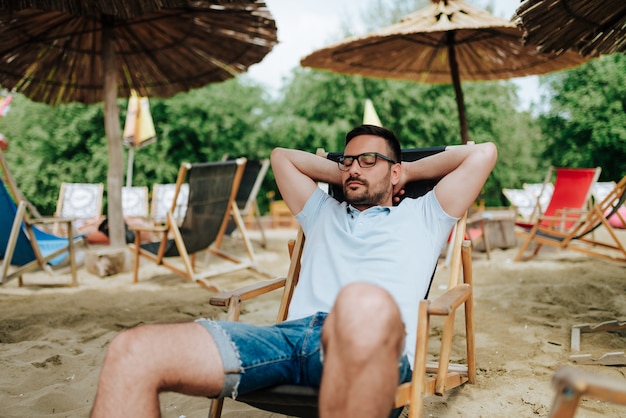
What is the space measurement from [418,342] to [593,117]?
543 inches

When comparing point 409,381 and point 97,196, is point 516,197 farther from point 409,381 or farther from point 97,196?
point 409,381

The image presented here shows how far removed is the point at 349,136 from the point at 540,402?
55.0 inches

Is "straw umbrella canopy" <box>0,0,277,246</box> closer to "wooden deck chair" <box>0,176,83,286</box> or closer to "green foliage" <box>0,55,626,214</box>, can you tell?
"wooden deck chair" <box>0,176,83,286</box>

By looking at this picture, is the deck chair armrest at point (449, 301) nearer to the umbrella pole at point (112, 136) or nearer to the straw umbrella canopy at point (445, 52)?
the straw umbrella canopy at point (445, 52)

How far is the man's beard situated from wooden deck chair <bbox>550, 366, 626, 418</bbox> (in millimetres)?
1244

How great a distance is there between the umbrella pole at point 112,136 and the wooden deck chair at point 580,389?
15.9 feet

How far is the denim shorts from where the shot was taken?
1.47 m

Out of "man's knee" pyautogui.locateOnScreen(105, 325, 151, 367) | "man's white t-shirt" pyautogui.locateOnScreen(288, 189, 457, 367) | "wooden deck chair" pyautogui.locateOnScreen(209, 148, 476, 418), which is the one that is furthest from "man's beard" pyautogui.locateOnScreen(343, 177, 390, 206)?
"man's knee" pyautogui.locateOnScreen(105, 325, 151, 367)

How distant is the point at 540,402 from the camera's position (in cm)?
205

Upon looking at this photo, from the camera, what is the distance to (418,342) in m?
1.53

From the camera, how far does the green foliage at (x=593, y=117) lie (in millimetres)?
12695

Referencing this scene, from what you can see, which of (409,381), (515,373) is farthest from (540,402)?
(409,381)

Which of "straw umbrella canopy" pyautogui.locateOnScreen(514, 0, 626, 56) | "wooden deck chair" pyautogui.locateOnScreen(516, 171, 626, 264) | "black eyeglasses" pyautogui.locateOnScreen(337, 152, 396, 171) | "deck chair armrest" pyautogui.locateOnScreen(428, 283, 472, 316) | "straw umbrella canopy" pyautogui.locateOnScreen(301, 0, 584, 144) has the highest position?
"straw umbrella canopy" pyautogui.locateOnScreen(301, 0, 584, 144)

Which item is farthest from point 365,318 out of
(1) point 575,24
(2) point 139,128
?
(2) point 139,128
